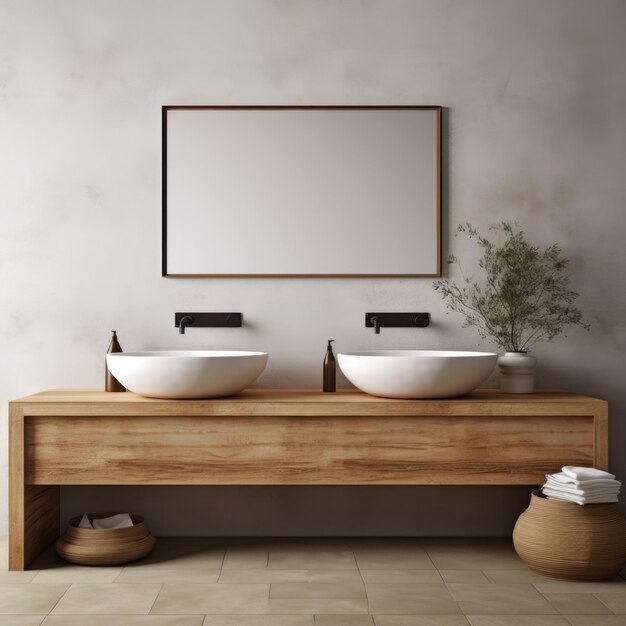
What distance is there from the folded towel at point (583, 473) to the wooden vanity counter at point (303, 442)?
8 cm

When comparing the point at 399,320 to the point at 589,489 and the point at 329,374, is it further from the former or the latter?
the point at 589,489

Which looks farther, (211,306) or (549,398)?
(211,306)

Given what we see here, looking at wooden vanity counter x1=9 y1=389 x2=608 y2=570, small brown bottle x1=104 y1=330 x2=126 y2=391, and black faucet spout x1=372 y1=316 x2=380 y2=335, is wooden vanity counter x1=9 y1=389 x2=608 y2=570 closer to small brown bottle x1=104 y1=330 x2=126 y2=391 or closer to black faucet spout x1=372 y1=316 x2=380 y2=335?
small brown bottle x1=104 y1=330 x2=126 y2=391

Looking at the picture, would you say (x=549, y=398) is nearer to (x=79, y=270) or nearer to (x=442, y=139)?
(x=442, y=139)

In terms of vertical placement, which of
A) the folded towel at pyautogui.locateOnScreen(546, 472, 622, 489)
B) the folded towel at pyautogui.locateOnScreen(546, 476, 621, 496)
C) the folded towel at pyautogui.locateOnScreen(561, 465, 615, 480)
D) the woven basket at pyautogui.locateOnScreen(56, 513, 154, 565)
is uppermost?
the folded towel at pyautogui.locateOnScreen(561, 465, 615, 480)

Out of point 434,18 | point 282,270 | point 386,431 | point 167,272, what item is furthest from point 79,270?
point 434,18

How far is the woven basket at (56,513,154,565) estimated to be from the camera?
2.56 m

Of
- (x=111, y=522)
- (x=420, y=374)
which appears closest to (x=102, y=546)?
(x=111, y=522)

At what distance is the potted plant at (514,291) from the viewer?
291 centimetres

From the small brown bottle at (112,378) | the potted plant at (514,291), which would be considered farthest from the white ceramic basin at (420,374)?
the small brown bottle at (112,378)

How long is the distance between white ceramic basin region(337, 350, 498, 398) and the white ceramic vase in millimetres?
252

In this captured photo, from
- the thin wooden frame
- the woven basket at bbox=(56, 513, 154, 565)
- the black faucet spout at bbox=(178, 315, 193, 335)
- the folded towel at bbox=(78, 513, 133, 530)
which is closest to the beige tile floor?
the woven basket at bbox=(56, 513, 154, 565)

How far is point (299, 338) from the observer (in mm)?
3025

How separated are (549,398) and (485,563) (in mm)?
645
